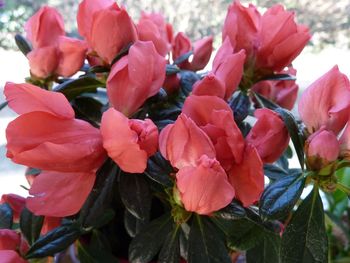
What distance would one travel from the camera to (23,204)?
0.50 metres

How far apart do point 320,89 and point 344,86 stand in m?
0.02

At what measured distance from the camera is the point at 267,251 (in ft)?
1.44

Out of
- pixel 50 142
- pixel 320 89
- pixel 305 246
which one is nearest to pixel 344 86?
pixel 320 89

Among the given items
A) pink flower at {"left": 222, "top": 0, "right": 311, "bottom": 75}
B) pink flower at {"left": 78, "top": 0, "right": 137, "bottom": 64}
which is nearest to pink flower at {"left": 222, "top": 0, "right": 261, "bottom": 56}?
pink flower at {"left": 222, "top": 0, "right": 311, "bottom": 75}

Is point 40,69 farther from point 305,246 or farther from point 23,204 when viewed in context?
point 305,246

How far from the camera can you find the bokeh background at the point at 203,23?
39.0 inches

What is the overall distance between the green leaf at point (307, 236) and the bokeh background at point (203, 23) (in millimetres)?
651

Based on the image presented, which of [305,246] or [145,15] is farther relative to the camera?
[145,15]

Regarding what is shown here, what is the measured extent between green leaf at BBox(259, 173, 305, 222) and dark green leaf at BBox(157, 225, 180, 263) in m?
0.09

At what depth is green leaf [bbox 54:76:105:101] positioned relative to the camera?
0.48 metres

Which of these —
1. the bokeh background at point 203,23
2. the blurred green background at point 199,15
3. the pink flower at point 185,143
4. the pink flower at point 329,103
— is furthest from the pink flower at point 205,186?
the blurred green background at point 199,15

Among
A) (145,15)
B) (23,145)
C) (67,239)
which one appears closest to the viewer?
(23,145)

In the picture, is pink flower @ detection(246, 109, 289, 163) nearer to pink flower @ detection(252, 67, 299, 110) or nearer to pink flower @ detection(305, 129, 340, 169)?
pink flower @ detection(305, 129, 340, 169)

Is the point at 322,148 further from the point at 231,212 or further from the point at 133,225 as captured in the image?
the point at 133,225
